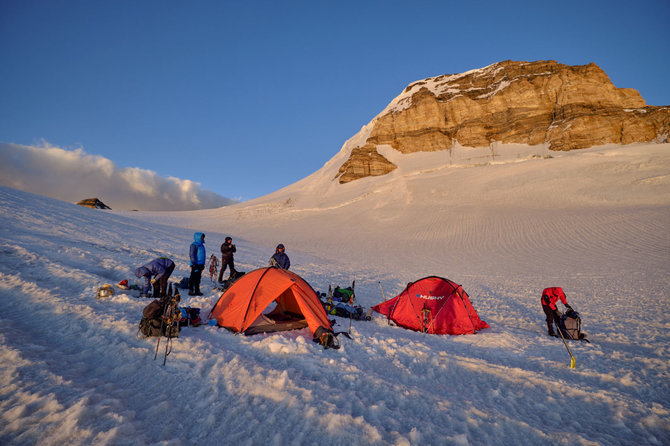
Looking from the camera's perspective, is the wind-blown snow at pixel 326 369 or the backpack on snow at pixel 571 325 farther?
the backpack on snow at pixel 571 325

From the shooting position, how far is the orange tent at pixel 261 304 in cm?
547

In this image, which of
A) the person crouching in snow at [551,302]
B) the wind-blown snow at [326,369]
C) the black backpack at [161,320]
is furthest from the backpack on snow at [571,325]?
the black backpack at [161,320]

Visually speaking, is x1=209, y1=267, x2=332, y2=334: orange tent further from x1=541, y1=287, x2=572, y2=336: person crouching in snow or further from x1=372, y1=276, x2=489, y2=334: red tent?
x1=541, y1=287, x2=572, y2=336: person crouching in snow

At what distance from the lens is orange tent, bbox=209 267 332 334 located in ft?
18.0

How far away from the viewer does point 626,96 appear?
167ft

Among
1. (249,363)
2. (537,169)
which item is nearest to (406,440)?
(249,363)

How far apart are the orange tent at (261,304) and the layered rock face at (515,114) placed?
5439 centimetres

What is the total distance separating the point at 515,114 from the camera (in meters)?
56.0

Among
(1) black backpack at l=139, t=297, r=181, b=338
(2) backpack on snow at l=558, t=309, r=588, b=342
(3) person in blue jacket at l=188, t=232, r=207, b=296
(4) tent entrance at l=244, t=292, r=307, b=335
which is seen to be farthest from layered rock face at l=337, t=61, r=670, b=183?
(1) black backpack at l=139, t=297, r=181, b=338

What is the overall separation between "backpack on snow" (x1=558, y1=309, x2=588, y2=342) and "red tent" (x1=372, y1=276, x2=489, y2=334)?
1.49 meters

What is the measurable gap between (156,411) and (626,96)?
77.7m

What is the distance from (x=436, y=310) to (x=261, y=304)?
412cm

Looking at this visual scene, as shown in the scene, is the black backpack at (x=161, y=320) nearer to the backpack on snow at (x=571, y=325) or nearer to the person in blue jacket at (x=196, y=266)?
the person in blue jacket at (x=196, y=266)

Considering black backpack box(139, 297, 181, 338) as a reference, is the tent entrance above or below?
below
